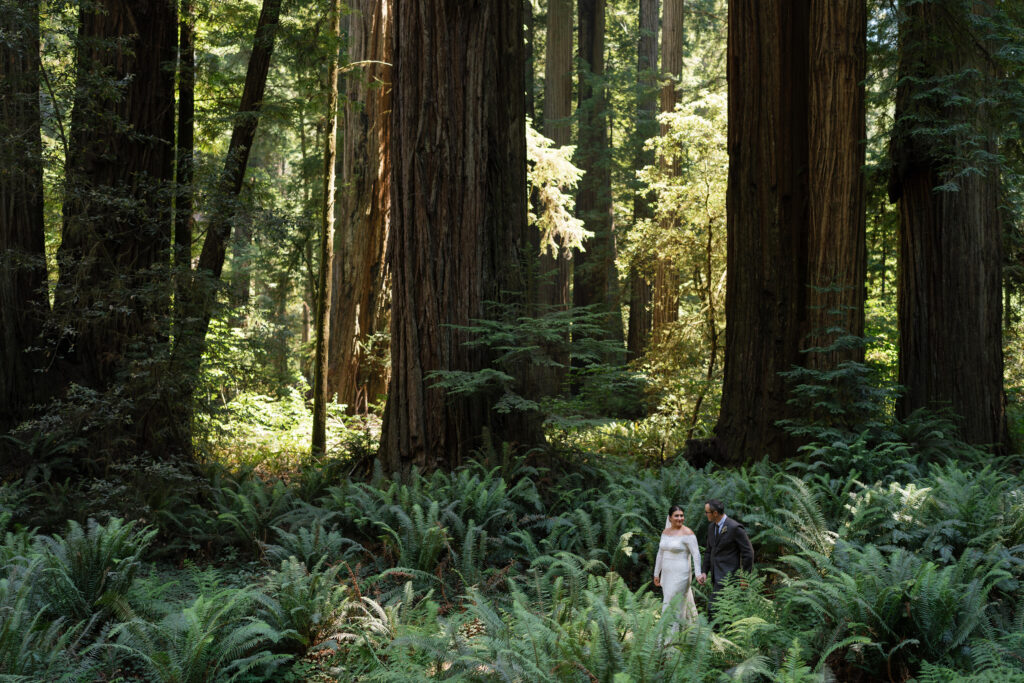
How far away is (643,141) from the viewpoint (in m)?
24.5

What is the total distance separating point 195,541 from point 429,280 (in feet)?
13.0

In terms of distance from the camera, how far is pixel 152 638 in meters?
5.41

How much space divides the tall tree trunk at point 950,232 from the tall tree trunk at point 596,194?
10946 millimetres

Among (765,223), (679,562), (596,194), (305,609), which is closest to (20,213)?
(305,609)

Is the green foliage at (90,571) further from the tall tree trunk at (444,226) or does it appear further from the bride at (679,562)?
the bride at (679,562)

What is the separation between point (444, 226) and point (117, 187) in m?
4.34

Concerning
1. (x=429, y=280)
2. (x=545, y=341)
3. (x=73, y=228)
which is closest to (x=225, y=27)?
(x=73, y=228)

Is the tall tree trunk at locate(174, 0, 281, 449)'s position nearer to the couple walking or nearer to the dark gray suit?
the couple walking

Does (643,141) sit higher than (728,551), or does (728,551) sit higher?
(643,141)

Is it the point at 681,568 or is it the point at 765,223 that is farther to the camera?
the point at 765,223

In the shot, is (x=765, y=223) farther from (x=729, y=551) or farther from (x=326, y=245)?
(x=326, y=245)

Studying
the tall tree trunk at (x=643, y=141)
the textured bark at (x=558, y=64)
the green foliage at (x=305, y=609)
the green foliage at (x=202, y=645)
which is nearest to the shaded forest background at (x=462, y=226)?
the green foliage at (x=305, y=609)

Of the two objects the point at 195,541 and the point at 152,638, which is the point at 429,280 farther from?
the point at 152,638

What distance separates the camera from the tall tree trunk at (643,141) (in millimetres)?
22663
